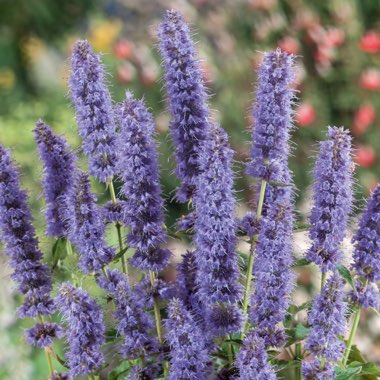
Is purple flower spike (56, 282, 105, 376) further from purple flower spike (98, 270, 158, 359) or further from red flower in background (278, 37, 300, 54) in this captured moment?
red flower in background (278, 37, 300, 54)

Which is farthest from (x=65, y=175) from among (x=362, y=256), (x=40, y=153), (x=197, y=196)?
(x=362, y=256)

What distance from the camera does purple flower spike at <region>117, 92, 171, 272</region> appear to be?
1.20 m

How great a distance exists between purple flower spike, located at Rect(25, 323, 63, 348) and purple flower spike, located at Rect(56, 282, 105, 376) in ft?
0.47

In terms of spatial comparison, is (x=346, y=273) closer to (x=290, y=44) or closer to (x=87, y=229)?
(x=87, y=229)

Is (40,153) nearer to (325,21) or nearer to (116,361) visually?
(116,361)

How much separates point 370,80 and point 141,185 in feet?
11.2

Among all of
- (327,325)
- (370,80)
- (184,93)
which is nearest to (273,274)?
(327,325)

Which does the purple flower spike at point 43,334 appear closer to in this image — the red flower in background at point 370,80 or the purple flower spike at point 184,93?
the purple flower spike at point 184,93

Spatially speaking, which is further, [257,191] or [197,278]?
[257,191]

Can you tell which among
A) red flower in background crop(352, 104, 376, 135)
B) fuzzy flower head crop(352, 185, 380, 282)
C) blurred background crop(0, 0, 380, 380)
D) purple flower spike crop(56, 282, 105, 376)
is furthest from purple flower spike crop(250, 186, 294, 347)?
red flower in background crop(352, 104, 376, 135)

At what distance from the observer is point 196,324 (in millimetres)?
1222

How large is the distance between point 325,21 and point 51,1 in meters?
3.59

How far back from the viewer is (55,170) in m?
1.33

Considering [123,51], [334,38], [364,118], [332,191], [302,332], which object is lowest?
[302,332]
